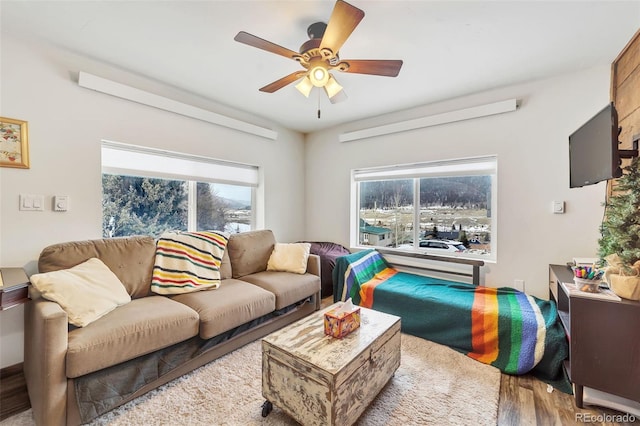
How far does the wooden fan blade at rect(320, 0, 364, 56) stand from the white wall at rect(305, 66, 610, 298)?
1.93m

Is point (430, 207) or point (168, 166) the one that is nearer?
point (168, 166)

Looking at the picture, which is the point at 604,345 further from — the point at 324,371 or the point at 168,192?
the point at 168,192

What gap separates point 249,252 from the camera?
2.84 m

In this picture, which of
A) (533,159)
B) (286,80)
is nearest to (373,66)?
(286,80)

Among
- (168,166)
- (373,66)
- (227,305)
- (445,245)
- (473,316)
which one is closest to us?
(373,66)

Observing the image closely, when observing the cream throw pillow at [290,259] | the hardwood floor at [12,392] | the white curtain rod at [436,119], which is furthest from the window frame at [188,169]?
the hardwood floor at [12,392]

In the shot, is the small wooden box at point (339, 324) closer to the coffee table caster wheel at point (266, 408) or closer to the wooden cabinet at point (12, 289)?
the coffee table caster wheel at point (266, 408)

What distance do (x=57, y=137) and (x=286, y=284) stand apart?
2.20 meters

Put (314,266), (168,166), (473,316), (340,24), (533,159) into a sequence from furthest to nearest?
1. (314,266)
2. (168,166)
3. (533,159)
4. (473,316)
5. (340,24)

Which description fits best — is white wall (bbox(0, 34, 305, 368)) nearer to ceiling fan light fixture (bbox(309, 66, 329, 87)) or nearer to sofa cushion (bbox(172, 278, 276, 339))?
sofa cushion (bbox(172, 278, 276, 339))

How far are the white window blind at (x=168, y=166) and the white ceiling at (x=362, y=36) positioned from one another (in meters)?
0.72

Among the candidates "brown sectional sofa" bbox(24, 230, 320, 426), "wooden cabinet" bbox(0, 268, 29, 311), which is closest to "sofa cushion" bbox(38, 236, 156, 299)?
"brown sectional sofa" bbox(24, 230, 320, 426)

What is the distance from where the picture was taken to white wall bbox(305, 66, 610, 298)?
90.8 inches

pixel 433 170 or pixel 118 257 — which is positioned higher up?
pixel 433 170
